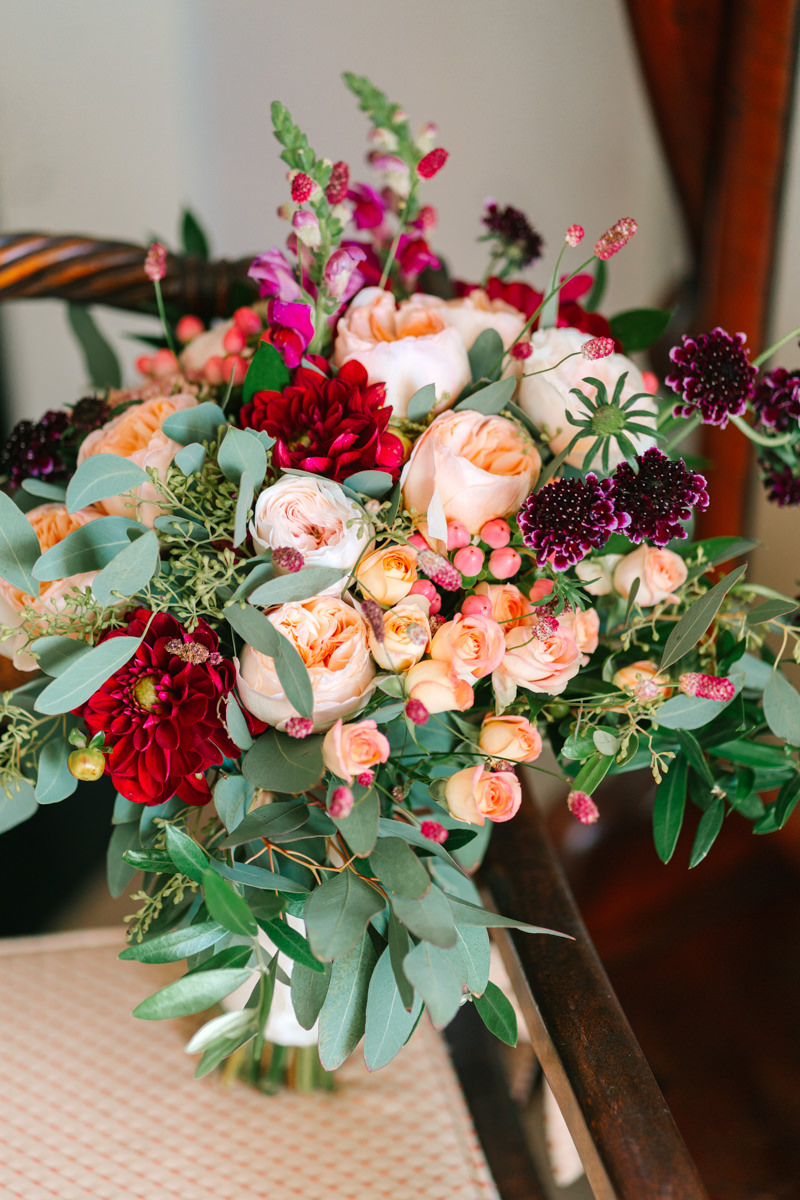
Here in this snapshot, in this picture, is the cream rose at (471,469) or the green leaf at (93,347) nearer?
the cream rose at (471,469)

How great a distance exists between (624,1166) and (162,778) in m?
0.29

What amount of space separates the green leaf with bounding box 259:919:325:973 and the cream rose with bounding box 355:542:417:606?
0.58 feet

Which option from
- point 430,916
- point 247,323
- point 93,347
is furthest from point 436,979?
point 93,347

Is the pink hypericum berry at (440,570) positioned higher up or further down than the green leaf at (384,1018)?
higher up

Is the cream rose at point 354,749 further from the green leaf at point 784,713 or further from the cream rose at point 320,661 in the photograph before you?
the green leaf at point 784,713

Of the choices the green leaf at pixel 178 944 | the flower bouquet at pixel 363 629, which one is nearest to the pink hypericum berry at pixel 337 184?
the flower bouquet at pixel 363 629

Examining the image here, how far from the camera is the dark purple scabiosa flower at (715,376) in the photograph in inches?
17.5

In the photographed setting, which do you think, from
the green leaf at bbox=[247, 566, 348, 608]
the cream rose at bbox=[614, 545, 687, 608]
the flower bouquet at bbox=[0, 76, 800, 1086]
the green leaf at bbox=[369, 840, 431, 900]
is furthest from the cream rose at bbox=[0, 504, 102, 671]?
the cream rose at bbox=[614, 545, 687, 608]

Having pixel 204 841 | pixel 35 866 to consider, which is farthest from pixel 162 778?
pixel 35 866

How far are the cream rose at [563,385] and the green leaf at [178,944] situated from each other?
1.09ft

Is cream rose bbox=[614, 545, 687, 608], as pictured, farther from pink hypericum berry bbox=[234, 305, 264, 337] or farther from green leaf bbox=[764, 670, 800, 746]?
pink hypericum berry bbox=[234, 305, 264, 337]

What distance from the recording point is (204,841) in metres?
0.46

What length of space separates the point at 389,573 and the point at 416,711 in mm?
77

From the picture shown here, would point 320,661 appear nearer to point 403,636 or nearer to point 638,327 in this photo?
point 403,636
